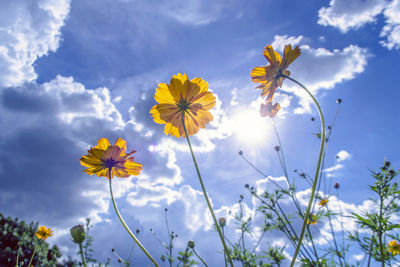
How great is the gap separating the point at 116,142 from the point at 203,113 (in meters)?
0.62

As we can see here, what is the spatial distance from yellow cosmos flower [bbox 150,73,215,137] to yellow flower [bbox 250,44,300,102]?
0.33 m

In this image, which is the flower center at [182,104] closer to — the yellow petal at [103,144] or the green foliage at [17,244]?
the yellow petal at [103,144]

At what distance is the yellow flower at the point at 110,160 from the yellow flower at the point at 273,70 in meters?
0.96

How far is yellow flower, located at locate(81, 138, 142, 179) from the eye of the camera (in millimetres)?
1527

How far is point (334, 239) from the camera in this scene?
299cm

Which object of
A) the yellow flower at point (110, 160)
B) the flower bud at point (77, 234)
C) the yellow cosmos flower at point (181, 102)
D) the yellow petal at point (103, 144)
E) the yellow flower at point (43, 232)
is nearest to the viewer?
the flower bud at point (77, 234)

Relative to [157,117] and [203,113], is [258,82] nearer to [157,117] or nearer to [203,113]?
[203,113]

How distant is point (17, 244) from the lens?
20.4 ft

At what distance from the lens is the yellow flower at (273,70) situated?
4.54 ft

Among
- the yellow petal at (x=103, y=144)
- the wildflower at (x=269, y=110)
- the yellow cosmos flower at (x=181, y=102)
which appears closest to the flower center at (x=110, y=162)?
the yellow petal at (x=103, y=144)

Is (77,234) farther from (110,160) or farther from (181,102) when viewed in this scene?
(181,102)

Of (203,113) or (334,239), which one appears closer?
(203,113)

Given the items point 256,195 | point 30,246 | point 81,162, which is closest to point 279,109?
point 256,195

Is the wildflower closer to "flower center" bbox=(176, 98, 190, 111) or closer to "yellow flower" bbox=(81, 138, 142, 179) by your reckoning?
"flower center" bbox=(176, 98, 190, 111)
